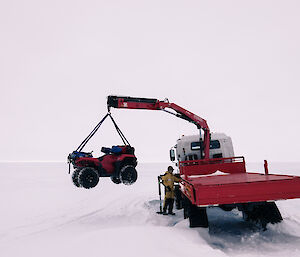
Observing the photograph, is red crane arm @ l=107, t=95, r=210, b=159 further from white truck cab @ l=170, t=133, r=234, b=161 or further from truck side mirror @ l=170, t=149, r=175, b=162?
truck side mirror @ l=170, t=149, r=175, b=162

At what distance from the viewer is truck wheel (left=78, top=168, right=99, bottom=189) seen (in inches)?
269

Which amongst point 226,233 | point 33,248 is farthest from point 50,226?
point 226,233

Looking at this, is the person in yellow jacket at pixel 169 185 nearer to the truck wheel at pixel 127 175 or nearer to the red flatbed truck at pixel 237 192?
the red flatbed truck at pixel 237 192

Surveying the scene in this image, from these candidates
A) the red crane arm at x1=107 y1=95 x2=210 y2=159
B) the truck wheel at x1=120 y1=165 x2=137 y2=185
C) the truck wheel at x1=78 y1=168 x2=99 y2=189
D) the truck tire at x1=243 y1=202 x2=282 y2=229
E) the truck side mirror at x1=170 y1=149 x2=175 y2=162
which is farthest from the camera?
the truck side mirror at x1=170 y1=149 x2=175 y2=162

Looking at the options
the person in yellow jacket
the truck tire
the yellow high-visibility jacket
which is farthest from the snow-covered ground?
the yellow high-visibility jacket

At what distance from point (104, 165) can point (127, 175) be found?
81 centimetres

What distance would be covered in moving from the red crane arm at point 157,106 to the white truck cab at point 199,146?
1.23ft

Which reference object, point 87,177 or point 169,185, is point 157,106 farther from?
point 87,177

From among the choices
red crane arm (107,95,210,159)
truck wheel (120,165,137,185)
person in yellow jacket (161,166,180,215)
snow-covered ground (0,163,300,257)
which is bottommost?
snow-covered ground (0,163,300,257)

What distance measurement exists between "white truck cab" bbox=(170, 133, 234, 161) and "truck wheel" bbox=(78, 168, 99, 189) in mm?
3784

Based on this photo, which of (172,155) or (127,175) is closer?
(127,175)

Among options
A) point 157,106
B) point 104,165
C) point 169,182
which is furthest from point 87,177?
point 157,106

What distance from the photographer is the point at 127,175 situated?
23.8 ft

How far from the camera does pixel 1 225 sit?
671 centimetres
